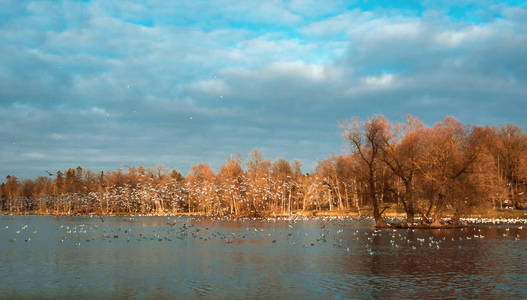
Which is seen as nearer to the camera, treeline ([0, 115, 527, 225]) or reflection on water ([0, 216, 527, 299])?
reflection on water ([0, 216, 527, 299])

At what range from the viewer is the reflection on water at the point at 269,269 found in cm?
2138

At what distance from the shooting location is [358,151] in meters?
65.4

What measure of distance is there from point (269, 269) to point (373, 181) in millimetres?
37920

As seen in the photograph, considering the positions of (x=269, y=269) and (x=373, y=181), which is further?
(x=373, y=181)

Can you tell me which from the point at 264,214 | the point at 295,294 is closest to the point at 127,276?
the point at 295,294

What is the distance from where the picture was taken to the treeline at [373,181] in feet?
200

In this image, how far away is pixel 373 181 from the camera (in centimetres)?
6278

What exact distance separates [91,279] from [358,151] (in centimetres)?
4710

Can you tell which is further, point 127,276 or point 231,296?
point 127,276

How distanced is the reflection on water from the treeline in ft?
56.7

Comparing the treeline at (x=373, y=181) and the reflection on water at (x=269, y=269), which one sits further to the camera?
the treeline at (x=373, y=181)

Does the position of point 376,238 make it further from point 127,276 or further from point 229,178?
point 229,178

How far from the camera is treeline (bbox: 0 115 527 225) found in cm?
6100

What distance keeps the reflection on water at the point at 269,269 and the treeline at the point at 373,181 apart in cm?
1730
